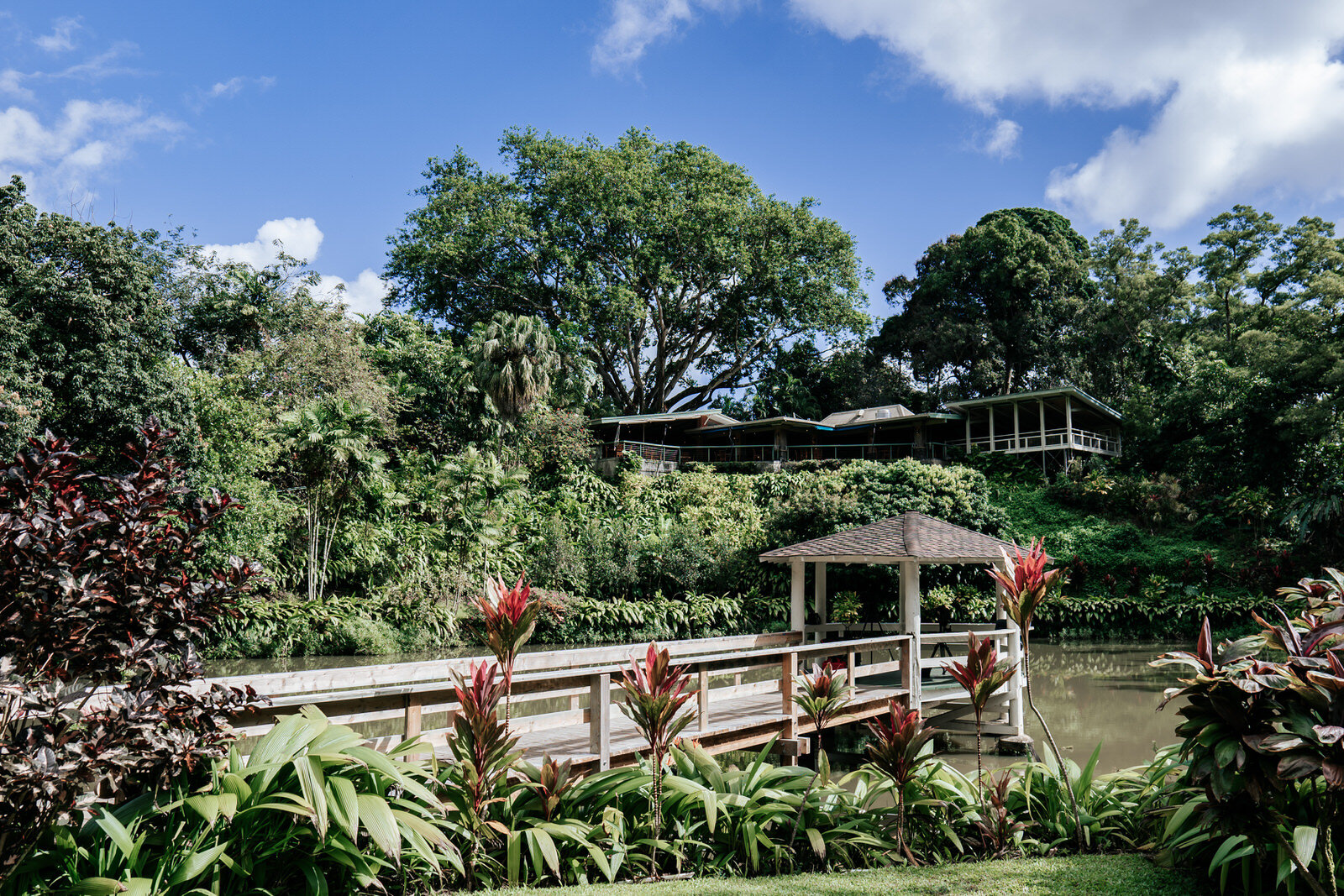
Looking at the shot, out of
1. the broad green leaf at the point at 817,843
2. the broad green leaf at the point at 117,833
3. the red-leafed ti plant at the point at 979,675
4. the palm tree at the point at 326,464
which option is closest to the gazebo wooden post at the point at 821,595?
the red-leafed ti plant at the point at 979,675

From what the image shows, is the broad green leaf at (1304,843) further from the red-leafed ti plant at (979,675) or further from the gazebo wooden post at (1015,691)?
the gazebo wooden post at (1015,691)

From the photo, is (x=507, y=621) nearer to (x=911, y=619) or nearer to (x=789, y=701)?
(x=789, y=701)

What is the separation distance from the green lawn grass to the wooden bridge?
4.82ft

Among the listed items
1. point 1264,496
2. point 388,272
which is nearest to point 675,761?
point 1264,496

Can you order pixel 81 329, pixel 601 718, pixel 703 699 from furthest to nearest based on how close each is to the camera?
1. pixel 81 329
2. pixel 703 699
3. pixel 601 718

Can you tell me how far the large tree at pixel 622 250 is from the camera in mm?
36156

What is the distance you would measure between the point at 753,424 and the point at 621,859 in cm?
3174

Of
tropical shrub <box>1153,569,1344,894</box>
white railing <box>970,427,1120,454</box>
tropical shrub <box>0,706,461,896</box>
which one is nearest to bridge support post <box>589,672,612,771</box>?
tropical shrub <box>0,706,461,896</box>

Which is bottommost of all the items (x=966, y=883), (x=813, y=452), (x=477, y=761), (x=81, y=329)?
(x=966, y=883)

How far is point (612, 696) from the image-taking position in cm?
899

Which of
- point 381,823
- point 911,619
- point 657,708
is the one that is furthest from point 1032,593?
point 911,619

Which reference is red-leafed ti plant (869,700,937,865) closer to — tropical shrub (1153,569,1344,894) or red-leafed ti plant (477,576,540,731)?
tropical shrub (1153,569,1344,894)

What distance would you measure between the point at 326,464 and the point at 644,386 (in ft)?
76.6

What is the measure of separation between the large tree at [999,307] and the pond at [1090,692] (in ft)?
77.6
